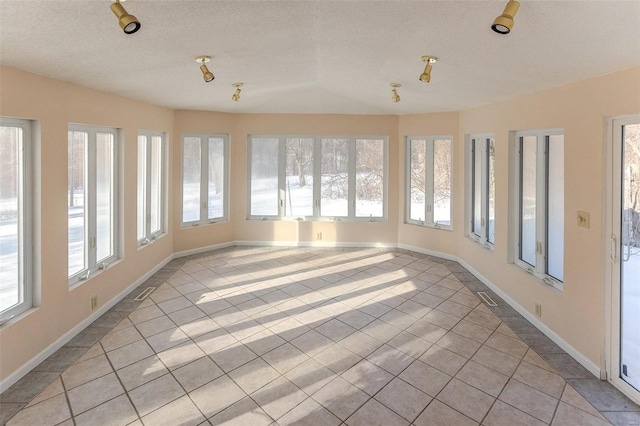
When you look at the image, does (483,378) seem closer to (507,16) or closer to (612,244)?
(612,244)

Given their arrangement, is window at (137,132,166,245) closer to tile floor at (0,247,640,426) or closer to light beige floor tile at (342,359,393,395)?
tile floor at (0,247,640,426)

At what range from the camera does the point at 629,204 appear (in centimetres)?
283

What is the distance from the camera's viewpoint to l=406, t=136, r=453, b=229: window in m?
6.27

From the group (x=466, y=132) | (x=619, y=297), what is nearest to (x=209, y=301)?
(x=619, y=297)

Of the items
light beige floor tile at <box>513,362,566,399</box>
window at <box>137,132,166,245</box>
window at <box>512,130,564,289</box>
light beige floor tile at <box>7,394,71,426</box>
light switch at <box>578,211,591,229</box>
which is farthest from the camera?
window at <box>137,132,166,245</box>

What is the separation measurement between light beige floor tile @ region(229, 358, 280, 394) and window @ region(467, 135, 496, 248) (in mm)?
3324

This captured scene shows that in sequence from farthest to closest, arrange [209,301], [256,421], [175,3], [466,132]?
[466,132] < [209,301] < [256,421] < [175,3]

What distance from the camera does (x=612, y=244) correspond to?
2.88 meters

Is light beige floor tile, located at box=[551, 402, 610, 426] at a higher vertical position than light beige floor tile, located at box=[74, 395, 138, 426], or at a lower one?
lower

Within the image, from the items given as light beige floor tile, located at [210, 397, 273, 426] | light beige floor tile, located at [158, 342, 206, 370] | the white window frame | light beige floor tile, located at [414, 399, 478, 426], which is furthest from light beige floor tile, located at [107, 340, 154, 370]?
the white window frame

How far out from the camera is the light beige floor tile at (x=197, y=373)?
9.25 feet

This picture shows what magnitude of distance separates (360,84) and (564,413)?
3724 mm

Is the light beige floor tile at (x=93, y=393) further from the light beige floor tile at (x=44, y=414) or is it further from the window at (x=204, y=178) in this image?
the window at (x=204, y=178)

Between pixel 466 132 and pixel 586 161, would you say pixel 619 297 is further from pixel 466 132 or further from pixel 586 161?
pixel 466 132
